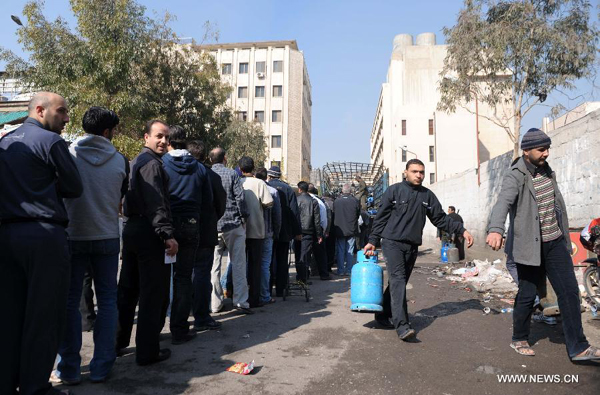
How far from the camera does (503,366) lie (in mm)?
4152

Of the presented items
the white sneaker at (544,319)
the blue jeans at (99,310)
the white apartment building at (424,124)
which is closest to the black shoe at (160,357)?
the blue jeans at (99,310)

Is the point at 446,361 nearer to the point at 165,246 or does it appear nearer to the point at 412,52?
the point at 165,246

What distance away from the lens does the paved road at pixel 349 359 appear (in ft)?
11.9

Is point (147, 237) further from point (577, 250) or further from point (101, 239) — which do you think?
point (577, 250)

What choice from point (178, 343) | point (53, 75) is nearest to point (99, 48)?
point (53, 75)

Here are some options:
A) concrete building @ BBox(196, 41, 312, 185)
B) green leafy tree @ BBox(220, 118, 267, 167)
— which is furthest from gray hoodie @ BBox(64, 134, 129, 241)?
concrete building @ BBox(196, 41, 312, 185)

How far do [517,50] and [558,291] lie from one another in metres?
9.90

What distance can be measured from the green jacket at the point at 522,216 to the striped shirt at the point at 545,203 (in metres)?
0.06

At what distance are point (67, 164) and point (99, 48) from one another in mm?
14468

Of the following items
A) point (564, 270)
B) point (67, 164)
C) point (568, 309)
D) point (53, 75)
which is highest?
point (53, 75)

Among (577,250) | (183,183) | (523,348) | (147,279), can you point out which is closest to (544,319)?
(523,348)
